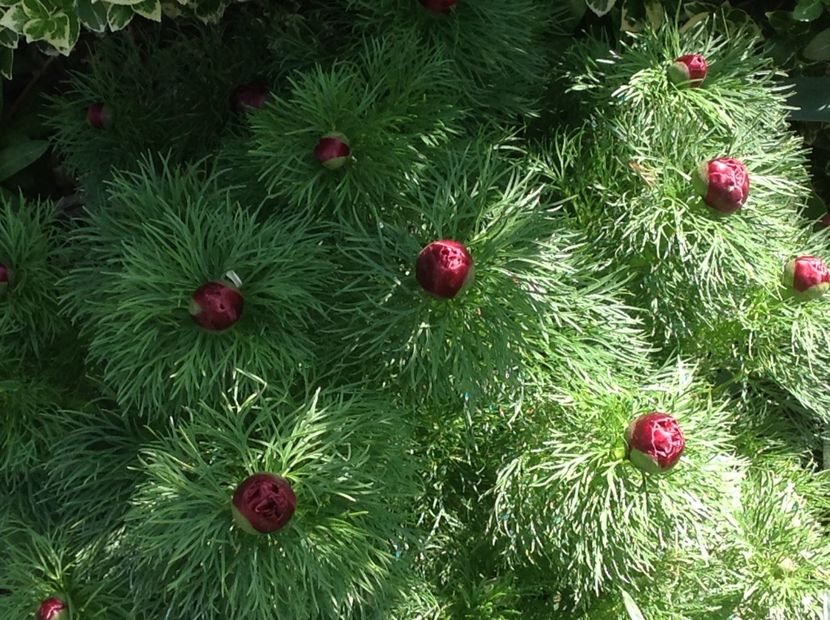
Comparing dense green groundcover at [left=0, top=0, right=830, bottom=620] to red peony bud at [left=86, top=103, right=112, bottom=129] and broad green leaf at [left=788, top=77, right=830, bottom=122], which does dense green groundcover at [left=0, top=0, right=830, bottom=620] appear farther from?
broad green leaf at [left=788, top=77, right=830, bottom=122]

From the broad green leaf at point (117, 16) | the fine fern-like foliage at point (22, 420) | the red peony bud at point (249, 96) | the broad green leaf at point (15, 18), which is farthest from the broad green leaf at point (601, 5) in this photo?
the fine fern-like foliage at point (22, 420)

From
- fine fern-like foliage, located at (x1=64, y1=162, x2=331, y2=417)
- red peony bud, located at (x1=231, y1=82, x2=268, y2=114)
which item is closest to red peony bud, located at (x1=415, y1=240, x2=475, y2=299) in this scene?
fine fern-like foliage, located at (x1=64, y1=162, x2=331, y2=417)

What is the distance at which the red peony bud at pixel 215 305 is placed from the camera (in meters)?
0.67

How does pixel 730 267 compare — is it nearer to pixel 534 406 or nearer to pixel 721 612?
pixel 534 406

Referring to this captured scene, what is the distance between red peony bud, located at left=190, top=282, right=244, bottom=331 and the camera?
Result: 674 millimetres

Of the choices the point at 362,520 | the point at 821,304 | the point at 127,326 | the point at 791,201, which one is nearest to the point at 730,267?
the point at 821,304

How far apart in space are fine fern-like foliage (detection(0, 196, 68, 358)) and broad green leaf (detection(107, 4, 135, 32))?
243 millimetres

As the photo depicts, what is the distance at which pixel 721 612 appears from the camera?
85 centimetres

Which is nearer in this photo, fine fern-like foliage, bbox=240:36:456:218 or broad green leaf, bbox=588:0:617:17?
fine fern-like foliage, bbox=240:36:456:218

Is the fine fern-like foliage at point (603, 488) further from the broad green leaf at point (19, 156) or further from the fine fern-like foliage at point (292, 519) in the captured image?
the broad green leaf at point (19, 156)

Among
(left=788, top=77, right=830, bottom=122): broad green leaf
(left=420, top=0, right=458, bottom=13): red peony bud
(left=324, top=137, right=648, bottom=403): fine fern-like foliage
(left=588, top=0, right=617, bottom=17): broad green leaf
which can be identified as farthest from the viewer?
(left=788, top=77, right=830, bottom=122): broad green leaf

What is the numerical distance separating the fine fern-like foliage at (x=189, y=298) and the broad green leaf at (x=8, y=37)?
345mm

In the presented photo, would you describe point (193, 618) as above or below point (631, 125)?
below

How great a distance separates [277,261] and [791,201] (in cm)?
65
